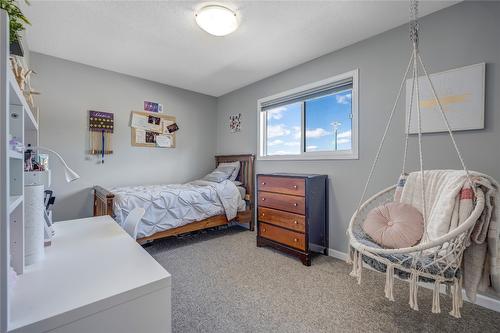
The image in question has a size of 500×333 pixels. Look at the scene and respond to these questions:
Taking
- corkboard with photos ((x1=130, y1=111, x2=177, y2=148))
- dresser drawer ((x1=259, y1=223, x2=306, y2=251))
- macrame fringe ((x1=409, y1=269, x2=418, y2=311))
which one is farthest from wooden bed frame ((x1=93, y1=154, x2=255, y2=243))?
macrame fringe ((x1=409, y1=269, x2=418, y2=311))

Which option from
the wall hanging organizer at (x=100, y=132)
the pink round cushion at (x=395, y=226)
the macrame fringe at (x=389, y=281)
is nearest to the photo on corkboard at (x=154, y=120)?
the wall hanging organizer at (x=100, y=132)

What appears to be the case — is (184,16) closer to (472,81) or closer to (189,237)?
(472,81)

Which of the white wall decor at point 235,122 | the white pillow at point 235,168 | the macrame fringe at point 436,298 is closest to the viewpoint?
the macrame fringe at point 436,298

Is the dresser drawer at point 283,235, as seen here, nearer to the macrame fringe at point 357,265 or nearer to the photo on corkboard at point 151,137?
the macrame fringe at point 357,265

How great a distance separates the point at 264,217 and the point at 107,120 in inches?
103

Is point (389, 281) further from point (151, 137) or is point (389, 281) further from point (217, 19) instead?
point (151, 137)

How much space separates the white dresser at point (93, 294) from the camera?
2.10 ft

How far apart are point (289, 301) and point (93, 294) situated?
1.50m

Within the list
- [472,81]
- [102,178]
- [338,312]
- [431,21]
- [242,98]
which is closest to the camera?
[338,312]

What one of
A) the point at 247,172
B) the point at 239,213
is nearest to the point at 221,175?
the point at 247,172

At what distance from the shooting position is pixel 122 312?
72 cm

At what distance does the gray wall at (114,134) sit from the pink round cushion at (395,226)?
10.6 feet

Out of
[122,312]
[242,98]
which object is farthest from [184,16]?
[122,312]

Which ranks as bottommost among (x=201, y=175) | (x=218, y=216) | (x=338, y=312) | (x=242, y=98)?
(x=338, y=312)
